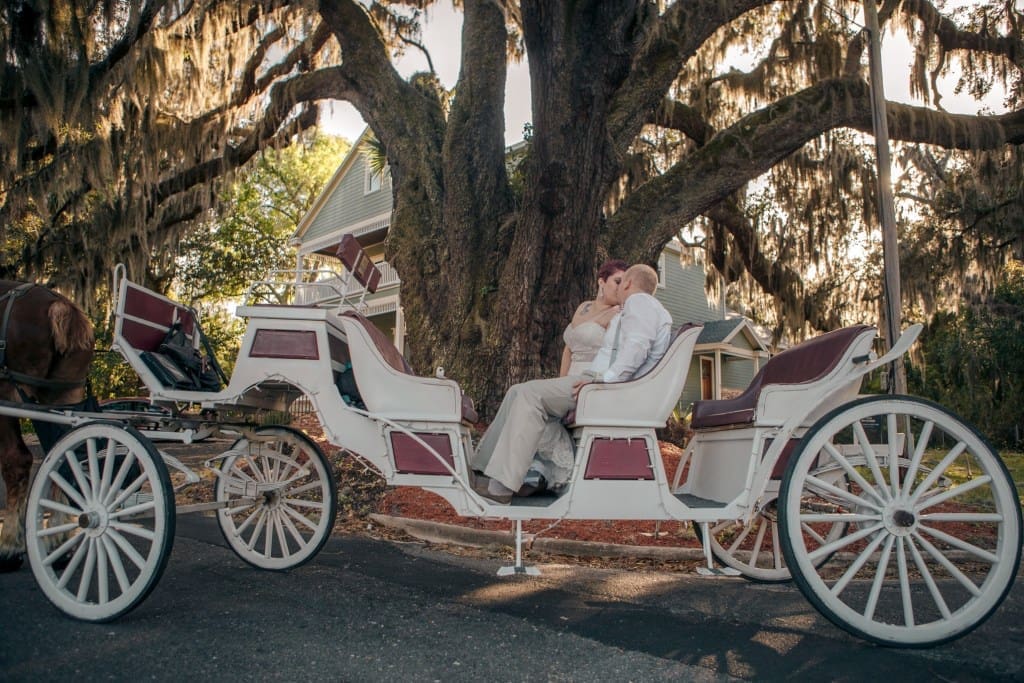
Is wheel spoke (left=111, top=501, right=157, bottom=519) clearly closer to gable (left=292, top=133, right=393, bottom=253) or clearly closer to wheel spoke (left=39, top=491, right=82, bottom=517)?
wheel spoke (left=39, top=491, right=82, bottom=517)

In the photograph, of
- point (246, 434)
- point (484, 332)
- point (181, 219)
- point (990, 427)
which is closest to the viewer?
point (246, 434)

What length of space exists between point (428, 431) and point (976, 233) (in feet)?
38.9

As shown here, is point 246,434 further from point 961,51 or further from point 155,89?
point 961,51

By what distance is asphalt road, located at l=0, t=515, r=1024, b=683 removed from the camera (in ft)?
10.1

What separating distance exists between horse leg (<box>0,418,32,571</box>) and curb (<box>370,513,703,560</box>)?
9.15 ft

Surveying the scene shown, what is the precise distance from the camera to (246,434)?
4711 millimetres

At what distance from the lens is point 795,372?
427cm

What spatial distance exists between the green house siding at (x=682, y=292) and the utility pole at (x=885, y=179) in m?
12.9

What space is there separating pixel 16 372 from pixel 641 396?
381cm

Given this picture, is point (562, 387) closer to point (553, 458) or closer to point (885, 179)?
point (553, 458)

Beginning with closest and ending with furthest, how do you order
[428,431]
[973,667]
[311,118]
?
[973,667]
[428,431]
[311,118]

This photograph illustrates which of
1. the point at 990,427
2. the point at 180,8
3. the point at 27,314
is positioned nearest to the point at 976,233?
the point at 990,427

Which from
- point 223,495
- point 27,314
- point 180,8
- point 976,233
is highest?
point 180,8

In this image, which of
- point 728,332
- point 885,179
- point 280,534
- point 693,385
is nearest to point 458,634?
point 280,534
